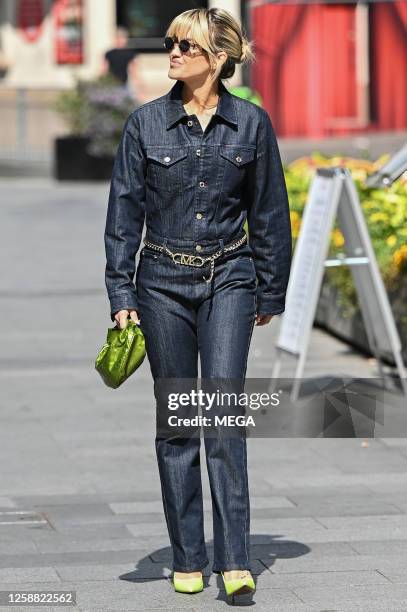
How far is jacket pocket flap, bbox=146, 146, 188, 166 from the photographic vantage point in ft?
16.3

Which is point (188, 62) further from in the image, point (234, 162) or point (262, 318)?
point (262, 318)

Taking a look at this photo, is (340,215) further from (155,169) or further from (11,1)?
(11,1)

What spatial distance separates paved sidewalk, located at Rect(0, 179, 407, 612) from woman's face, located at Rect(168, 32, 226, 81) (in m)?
1.65

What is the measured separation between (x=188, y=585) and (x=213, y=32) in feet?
5.72

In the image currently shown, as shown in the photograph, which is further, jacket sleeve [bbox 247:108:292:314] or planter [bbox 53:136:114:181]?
planter [bbox 53:136:114:181]

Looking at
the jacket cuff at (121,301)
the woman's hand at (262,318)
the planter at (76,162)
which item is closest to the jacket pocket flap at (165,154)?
the jacket cuff at (121,301)

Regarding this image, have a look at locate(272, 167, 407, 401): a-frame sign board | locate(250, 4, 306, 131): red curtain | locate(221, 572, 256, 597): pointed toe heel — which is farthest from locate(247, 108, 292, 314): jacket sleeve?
locate(250, 4, 306, 131): red curtain

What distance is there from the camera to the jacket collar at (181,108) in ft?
16.4

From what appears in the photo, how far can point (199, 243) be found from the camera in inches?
196

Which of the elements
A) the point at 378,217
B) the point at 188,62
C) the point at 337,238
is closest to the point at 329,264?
the point at 378,217

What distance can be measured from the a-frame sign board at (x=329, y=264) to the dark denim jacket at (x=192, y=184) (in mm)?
3241

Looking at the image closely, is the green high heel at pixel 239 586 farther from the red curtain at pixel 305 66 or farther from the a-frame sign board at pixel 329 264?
the red curtain at pixel 305 66

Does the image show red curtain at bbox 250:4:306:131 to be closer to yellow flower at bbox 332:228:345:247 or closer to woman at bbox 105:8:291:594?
yellow flower at bbox 332:228:345:247

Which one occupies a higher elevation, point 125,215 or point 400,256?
point 125,215
